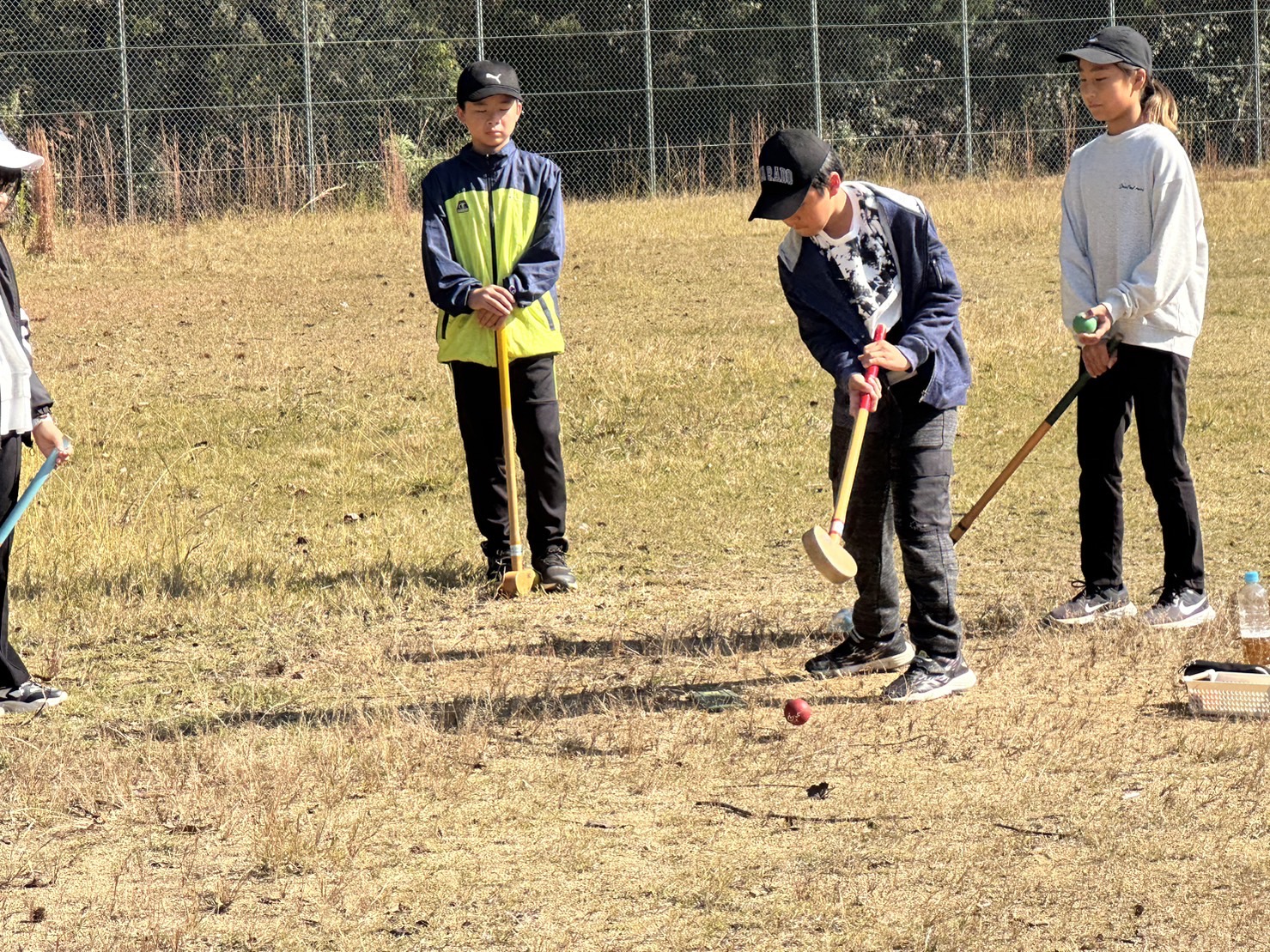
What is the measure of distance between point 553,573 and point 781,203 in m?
2.53

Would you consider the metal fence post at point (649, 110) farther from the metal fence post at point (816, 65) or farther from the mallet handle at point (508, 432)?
the mallet handle at point (508, 432)

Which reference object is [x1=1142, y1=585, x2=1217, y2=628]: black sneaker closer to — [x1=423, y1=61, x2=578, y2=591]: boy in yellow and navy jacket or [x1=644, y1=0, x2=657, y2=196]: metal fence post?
[x1=423, y1=61, x2=578, y2=591]: boy in yellow and navy jacket

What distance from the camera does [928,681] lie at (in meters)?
5.36

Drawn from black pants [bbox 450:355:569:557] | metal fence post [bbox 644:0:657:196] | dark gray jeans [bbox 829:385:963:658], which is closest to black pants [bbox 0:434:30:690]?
black pants [bbox 450:355:569:557]

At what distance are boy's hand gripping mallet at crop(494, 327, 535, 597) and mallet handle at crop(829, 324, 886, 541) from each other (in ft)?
6.62

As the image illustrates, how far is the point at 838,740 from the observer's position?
16.5ft

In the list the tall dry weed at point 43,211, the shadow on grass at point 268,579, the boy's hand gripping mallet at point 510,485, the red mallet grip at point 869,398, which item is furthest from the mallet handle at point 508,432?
the tall dry weed at point 43,211

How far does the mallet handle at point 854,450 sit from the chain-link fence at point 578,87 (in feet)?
49.2

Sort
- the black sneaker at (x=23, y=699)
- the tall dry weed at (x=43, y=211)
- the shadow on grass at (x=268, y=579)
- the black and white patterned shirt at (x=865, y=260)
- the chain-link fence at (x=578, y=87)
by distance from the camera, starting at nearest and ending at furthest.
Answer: the black and white patterned shirt at (x=865, y=260)
the black sneaker at (x=23, y=699)
the shadow on grass at (x=268, y=579)
the tall dry weed at (x=43, y=211)
the chain-link fence at (x=578, y=87)

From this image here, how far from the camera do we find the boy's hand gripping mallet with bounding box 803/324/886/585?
495 cm

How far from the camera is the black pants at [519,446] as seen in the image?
7027mm

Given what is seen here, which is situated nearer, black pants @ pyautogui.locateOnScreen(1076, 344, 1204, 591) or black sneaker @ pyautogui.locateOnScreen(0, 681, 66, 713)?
black sneaker @ pyautogui.locateOnScreen(0, 681, 66, 713)

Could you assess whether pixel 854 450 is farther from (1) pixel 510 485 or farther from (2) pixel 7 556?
(2) pixel 7 556

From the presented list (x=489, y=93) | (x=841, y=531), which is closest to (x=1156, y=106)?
(x=841, y=531)
